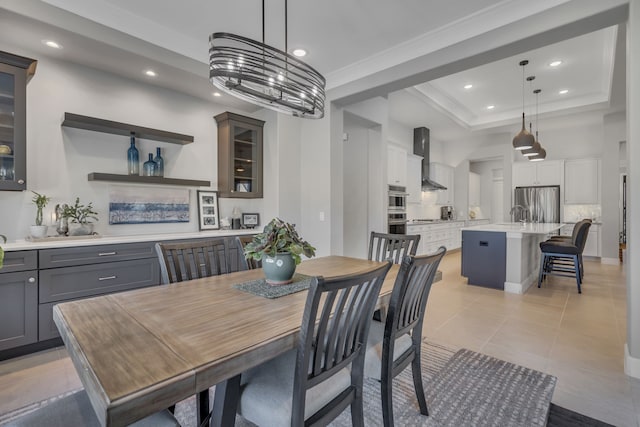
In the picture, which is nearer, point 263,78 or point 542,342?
point 263,78

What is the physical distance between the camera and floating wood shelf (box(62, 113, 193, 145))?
9.61 ft

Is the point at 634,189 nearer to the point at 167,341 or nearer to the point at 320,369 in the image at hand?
the point at 320,369

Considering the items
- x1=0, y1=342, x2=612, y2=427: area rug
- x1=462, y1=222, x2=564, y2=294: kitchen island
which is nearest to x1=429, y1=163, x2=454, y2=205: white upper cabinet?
x1=462, y1=222, x2=564, y2=294: kitchen island

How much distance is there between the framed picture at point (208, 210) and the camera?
4027mm

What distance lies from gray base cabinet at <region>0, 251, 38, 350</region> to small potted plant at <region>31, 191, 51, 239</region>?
364mm

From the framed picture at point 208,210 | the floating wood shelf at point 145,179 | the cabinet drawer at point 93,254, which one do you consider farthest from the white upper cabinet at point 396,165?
the cabinet drawer at point 93,254

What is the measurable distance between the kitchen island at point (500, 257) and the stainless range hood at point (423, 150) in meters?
2.74

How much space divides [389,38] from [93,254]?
3.47 m

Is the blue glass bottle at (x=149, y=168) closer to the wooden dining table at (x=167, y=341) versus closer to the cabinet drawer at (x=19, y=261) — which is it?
the cabinet drawer at (x=19, y=261)

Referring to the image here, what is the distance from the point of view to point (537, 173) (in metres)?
7.20

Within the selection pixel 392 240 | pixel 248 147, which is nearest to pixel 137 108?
pixel 248 147

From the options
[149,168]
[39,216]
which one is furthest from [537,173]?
[39,216]

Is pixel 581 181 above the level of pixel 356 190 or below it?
above

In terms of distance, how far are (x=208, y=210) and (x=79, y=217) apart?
137cm
